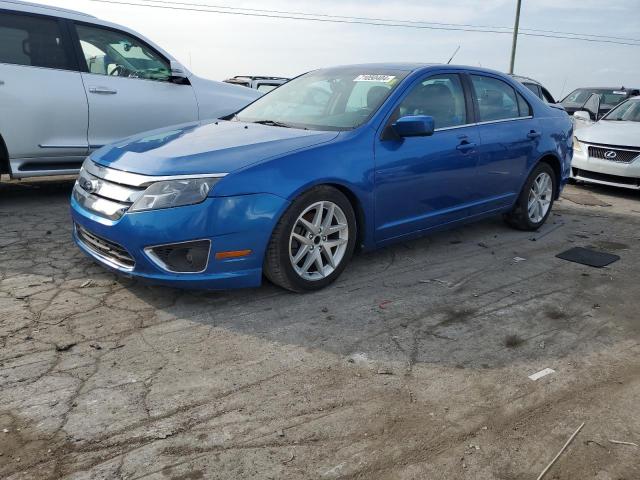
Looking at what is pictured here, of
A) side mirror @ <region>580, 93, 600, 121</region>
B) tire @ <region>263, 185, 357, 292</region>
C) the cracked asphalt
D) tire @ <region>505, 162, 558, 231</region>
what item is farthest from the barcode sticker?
side mirror @ <region>580, 93, 600, 121</region>

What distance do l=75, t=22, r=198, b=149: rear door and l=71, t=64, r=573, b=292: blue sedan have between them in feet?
5.98

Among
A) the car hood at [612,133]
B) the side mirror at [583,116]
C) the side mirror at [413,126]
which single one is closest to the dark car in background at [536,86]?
the side mirror at [583,116]

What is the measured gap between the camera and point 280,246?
3.55 meters

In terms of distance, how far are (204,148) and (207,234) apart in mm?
673

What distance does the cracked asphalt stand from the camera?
225 centimetres

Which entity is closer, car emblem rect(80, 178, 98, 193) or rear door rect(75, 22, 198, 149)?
car emblem rect(80, 178, 98, 193)

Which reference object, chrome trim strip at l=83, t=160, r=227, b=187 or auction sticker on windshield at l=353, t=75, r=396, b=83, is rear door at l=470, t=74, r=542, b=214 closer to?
auction sticker on windshield at l=353, t=75, r=396, b=83

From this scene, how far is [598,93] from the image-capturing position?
1381 centimetres

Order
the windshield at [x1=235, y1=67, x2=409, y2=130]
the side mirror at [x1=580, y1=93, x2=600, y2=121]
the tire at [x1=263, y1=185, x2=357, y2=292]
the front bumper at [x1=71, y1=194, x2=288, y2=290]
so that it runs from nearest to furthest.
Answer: the front bumper at [x1=71, y1=194, x2=288, y2=290] < the tire at [x1=263, y1=185, x2=357, y2=292] < the windshield at [x1=235, y1=67, x2=409, y2=130] < the side mirror at [x1=580, y1=93, x2=600, y2=121]

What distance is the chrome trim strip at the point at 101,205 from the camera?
3428mm

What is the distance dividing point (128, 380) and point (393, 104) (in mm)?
2692

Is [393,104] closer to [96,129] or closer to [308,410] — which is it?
[308,410]

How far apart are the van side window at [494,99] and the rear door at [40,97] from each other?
392cm

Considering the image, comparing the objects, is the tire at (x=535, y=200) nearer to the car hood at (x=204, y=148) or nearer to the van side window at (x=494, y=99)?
the van side window at (x=494, y=99)
